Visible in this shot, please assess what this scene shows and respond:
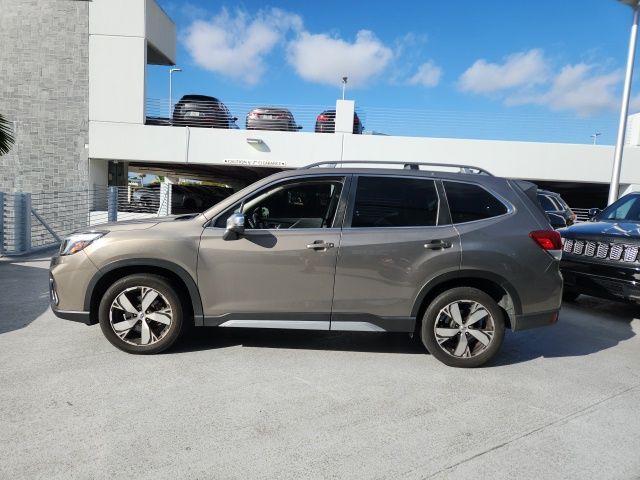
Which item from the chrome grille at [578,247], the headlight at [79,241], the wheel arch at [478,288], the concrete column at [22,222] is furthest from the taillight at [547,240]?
the concrete column at [22,222]

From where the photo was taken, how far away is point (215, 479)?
8.29 feet

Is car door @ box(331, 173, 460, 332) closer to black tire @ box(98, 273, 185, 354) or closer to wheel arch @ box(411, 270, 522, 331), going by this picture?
wheel arch @ box(411, 270, 522, 331)

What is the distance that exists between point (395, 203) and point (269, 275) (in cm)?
131

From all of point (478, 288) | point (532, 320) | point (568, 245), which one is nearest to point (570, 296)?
point (568, 245)

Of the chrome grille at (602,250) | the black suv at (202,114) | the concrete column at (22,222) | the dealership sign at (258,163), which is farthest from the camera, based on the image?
the black suv at (202,114)

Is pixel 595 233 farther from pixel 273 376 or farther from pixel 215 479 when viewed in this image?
pixel 215 479

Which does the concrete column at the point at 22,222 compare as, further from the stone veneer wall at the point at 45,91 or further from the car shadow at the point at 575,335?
the car shadow at the point at 575,335

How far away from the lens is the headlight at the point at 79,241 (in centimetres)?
413

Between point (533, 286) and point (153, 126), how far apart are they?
50.1ft

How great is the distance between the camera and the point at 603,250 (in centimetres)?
598

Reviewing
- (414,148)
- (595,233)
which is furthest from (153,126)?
(595,233)

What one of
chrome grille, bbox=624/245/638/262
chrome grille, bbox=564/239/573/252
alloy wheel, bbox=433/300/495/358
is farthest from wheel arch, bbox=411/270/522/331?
chrome grille, bbox=564/239/573/252

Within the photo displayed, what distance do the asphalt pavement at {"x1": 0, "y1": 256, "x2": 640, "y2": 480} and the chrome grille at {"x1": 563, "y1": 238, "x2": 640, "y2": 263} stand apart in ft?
4.06

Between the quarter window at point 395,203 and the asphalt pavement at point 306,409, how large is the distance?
130cm
